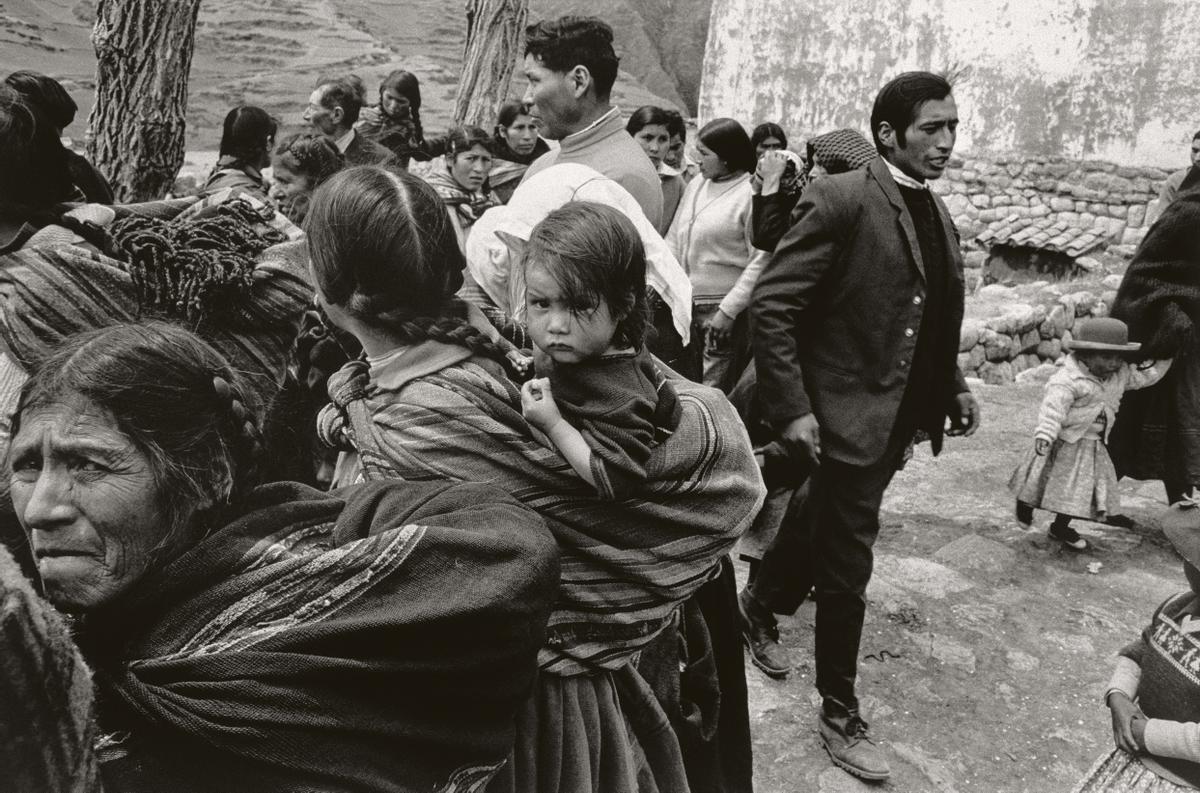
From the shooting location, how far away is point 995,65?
15906mm

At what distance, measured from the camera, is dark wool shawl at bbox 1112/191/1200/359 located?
460 centimetres

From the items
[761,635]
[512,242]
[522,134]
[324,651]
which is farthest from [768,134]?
[324,651]

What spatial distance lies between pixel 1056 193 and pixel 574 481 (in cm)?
1609

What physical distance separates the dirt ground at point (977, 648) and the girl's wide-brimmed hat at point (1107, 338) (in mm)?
1070

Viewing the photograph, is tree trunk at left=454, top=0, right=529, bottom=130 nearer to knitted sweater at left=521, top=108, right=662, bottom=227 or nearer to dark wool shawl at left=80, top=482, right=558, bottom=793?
knitted sweater at left=521, top=108, right=662, bottom=227

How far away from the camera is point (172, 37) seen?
4453mm

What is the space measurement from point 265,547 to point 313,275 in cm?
67

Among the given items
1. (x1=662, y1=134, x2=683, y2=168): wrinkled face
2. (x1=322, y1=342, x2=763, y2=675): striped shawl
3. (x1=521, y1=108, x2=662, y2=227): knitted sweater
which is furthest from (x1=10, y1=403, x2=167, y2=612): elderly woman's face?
(x1=662, y1=134, x2=683, y2=168): wrinkled face

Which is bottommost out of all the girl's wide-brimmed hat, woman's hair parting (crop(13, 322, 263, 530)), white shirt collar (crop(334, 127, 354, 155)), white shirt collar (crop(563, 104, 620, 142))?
the girl's wide-brimmed hat

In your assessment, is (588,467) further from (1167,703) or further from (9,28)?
(9,28)

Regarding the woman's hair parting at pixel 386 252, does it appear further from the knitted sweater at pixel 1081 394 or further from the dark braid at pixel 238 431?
the knitted sweater at pixel 1081 394

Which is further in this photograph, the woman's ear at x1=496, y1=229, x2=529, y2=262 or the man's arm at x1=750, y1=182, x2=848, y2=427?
the man's arm at x1=750, y1=182, x2=848, y2=427

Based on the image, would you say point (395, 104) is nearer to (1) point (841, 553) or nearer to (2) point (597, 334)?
(1) point (841, 553)

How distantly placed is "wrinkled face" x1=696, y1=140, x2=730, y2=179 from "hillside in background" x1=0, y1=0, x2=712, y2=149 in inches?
259
